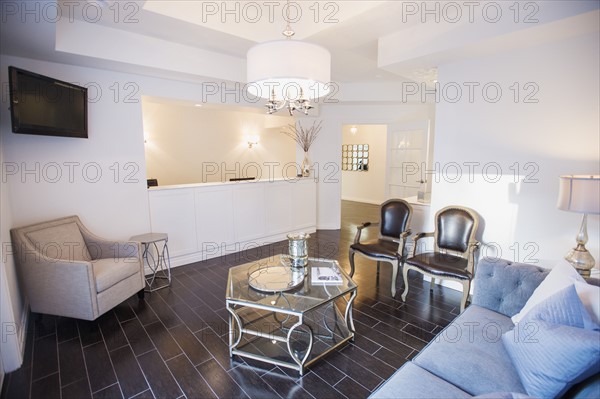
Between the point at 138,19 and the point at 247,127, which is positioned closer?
the point at 138,19

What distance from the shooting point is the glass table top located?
2174 mm

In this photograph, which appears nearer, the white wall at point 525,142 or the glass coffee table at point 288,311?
the glass coffee table at point 288,311

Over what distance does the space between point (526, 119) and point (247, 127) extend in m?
6.12

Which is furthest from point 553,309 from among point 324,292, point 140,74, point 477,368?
point 140,74

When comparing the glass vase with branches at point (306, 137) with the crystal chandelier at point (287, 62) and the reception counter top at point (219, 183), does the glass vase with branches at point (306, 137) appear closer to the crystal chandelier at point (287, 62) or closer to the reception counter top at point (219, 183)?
the reception counter top at point (219, 183)

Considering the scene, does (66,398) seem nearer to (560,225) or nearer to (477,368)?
(477,368)

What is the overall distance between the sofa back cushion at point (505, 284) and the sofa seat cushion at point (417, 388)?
89 cm

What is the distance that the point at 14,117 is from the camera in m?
2.45

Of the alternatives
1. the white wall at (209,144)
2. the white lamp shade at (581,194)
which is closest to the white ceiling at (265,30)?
the white lamp shade at (581,194)

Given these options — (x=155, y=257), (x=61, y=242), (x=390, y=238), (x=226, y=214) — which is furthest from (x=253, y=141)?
(x=61, y=242)

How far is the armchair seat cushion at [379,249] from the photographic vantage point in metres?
3.33

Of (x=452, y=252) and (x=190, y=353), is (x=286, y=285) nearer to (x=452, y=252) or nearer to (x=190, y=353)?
(x=190, y=353)

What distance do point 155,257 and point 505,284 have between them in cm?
370

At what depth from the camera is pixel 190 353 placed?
235cm
